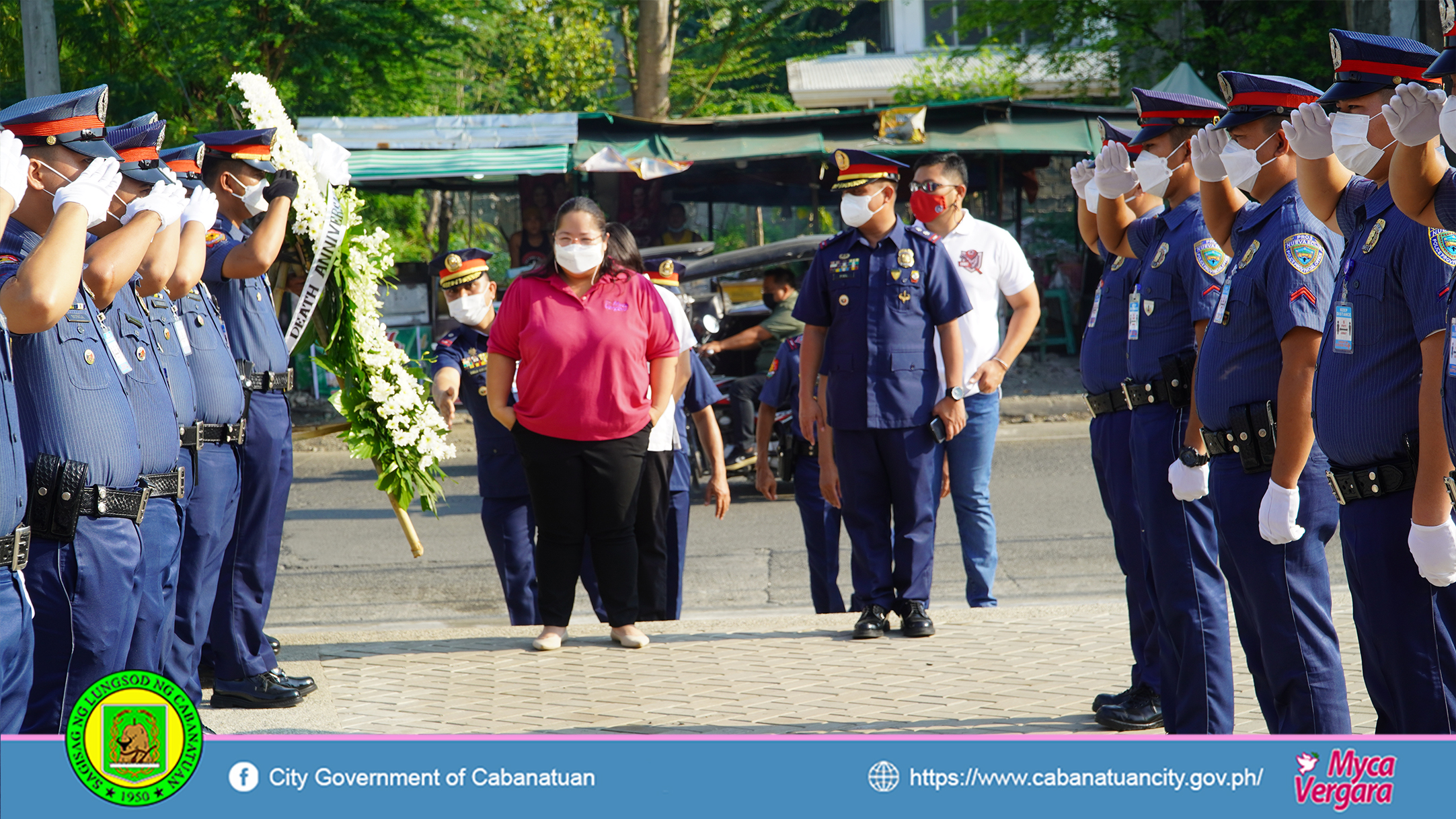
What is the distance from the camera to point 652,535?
589 cm

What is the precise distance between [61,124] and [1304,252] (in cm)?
314

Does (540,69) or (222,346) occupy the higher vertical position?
(540,69)

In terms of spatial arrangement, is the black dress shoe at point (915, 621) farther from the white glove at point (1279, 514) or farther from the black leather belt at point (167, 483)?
the black leather belt at point (167, 483)

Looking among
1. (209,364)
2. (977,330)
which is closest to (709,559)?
(977,330)

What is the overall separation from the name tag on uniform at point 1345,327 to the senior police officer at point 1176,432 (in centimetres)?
74

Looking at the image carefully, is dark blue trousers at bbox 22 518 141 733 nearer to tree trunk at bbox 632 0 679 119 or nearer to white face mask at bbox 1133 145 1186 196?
white face mask at bbox 1133 145 1186 196

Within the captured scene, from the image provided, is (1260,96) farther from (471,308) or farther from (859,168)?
(471,308)

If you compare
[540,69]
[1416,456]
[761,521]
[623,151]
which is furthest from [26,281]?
[540,69]

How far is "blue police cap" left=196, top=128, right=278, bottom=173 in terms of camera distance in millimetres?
5168

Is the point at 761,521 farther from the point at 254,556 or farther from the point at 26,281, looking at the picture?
the point at 26,281
